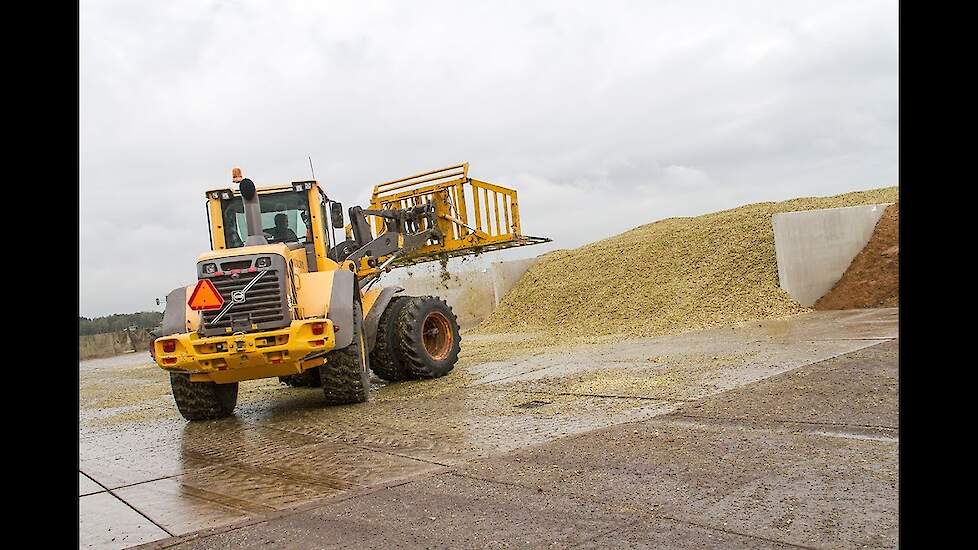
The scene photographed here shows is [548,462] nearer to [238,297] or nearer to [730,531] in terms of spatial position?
[730,531]

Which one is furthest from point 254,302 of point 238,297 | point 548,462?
point 548,462

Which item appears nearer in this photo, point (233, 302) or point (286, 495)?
point (286, 495)

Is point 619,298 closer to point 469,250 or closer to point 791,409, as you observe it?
point 469,250

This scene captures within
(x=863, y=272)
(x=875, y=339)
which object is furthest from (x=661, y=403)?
(x=863, y=272)

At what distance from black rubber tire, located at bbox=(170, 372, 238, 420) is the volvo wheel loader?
12 millimetres

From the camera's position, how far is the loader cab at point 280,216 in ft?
28.7

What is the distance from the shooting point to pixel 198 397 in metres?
8.28

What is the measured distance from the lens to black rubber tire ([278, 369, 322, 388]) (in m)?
10.4

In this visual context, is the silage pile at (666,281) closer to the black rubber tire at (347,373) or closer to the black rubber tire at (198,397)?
the black rubber tire at (347,373)

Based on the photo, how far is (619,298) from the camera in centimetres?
1639

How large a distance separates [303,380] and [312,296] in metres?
3.23

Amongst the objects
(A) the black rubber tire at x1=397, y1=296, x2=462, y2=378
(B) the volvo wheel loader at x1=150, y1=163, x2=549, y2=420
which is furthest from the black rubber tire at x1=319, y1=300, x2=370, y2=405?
(A) the black rubber tire at x1=397, y1=296, x2=462, y2=378

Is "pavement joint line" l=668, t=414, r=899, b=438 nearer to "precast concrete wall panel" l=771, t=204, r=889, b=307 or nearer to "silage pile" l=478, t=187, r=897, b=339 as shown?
"silage pile" l=478, t=187, r=897, b=339
